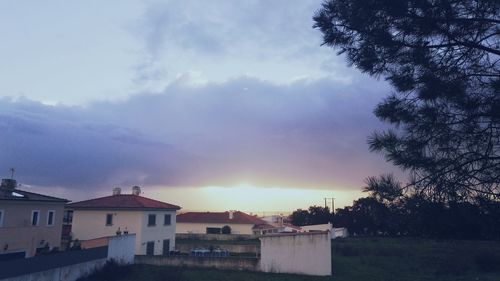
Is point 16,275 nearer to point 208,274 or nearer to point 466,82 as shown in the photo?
point 208,274

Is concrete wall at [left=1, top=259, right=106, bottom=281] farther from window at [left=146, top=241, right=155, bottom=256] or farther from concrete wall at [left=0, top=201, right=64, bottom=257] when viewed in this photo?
window at [left=146, top=241, right=155, bottom=256]

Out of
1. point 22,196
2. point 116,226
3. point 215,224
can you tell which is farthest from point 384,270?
point 215,224

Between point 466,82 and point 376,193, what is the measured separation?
264 centimetres

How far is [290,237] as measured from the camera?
87.9ft

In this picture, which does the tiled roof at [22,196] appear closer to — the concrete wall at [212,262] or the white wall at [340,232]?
the concrete wall at [212,262]

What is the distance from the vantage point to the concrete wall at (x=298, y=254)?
25845 mm

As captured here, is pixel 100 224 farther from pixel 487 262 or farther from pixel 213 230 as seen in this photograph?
pixel 487 262

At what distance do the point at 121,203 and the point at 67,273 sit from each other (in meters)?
14.0

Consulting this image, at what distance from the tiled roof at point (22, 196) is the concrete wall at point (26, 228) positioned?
0.26 m

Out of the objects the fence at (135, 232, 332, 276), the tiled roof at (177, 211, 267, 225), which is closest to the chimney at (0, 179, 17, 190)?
the fence at (135, 232, 332, 276)

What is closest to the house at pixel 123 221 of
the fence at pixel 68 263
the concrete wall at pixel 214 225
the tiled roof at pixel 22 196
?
the fence at pixel 68 263

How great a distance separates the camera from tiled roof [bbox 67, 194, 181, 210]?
3459 centimetres

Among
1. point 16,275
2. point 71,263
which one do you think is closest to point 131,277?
point 71,263

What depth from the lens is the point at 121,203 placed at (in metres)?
35.3
